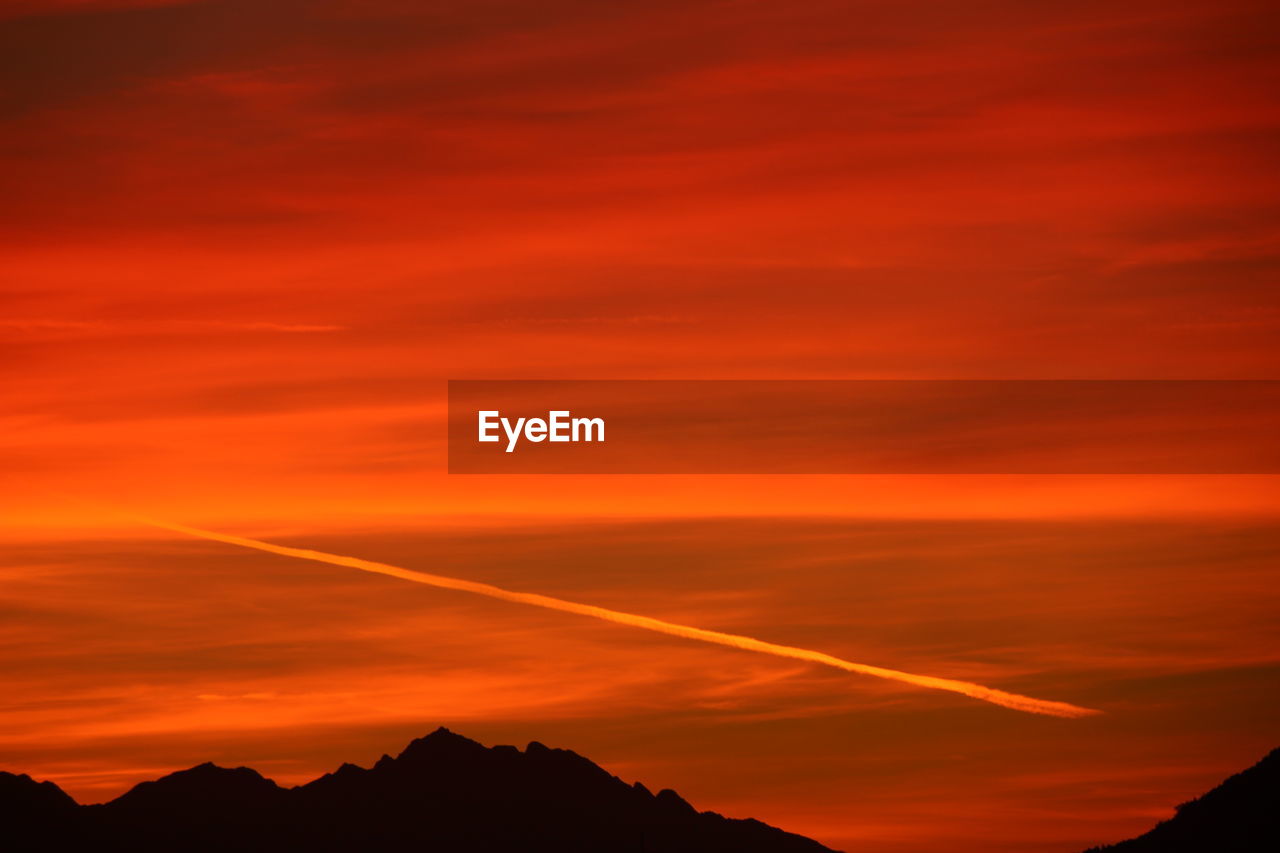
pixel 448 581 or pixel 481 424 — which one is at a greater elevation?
pixel 448 581

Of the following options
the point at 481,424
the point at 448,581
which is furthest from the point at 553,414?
the point at 448,581

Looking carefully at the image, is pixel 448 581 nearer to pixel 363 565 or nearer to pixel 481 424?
pixel 363 565

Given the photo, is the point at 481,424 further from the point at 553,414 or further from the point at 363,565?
the point at 363,565

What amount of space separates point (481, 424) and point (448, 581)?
81.8 meters

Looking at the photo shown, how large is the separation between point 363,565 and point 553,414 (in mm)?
90074

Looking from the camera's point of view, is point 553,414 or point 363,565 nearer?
point 553,414

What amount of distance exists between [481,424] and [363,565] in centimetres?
9036

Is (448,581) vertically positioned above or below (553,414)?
above

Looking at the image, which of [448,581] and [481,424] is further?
[448,581]

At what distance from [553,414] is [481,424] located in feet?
13.9

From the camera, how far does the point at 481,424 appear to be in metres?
106

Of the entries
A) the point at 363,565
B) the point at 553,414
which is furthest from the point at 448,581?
the point at 553,414

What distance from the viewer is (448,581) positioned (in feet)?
611
